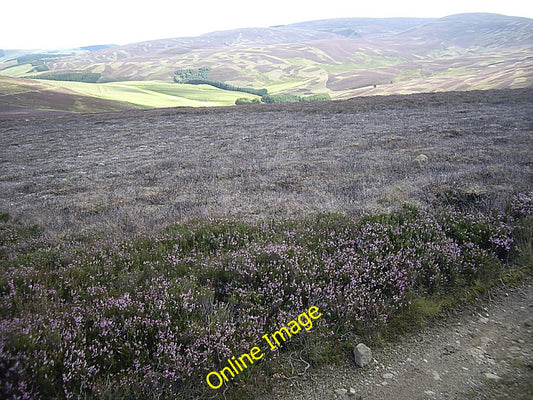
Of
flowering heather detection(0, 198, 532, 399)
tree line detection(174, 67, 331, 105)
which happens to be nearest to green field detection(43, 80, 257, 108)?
tree line detection(174, 67, 331, 105)

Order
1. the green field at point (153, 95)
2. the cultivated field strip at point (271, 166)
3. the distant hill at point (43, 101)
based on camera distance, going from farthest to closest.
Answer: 1. the green field at point (153, 95)
2. the distant hill at point (43, 101)
3. the cultivated field strip at point (271, 166)

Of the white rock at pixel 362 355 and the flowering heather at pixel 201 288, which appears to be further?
the white rock at pixel 362 355

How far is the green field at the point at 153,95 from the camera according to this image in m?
87.3

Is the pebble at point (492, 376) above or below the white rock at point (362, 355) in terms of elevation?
below

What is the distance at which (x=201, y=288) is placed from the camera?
4.24m

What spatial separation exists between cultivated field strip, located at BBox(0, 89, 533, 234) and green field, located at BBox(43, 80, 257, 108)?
59448 millimetres

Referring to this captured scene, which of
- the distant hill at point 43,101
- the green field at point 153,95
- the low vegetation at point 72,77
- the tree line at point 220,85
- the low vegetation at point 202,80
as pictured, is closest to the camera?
the distant hill at point 43,101

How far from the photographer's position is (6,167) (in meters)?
20.1

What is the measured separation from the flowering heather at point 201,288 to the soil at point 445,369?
0.43 meters

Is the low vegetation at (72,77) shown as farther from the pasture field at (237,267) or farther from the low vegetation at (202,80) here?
the pasture field at (237,267)

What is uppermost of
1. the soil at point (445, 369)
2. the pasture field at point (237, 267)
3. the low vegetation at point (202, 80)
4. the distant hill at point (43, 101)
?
the low vegetation at point (202, 80)

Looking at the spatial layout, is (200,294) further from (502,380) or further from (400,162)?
(400,162)

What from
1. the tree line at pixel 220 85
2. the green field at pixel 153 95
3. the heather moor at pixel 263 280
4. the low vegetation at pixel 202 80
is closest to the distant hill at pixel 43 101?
the green field at pixel 153 95

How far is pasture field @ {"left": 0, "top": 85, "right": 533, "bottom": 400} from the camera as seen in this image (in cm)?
321
